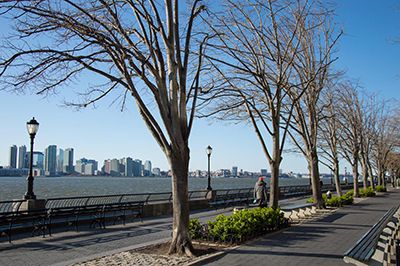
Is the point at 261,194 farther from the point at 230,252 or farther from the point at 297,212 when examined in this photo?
the point at 230,252

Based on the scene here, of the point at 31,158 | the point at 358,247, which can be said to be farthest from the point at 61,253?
the point at 358,247

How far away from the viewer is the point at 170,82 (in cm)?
1025

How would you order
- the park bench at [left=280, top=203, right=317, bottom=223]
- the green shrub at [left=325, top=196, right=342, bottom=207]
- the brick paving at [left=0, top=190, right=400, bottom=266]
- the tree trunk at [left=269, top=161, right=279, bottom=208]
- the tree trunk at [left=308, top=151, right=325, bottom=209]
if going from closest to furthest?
the brick paving at [left=0, top=190, right=400, bottom=266], the tree trunk at [left=269, top=161, right=279, bottom=208], the park bench at [left=280, top=203, right=317, bottom=223], the tree trunk at [left=308, top=151, right=325, bottom=209], the green shrub at [left=325, top=196, right=342, bottom=207]

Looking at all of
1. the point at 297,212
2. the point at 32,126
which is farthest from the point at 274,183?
the point at 32,126

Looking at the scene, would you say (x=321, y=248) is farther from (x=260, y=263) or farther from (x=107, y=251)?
(x=107, y=251)

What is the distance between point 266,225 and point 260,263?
175 inches

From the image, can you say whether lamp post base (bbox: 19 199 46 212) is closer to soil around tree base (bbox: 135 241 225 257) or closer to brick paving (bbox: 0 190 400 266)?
brick paving (bbox: 0 190 400 266)

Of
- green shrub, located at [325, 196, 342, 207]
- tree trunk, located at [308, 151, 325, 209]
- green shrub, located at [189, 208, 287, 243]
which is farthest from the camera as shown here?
green shrub, located at [325, 196, 342, 207]

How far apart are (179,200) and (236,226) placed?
2.30 m

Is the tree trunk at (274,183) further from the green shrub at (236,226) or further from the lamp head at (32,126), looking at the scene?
the lamp head at (32,126)

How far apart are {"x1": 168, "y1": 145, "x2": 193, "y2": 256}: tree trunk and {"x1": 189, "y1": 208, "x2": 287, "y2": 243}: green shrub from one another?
5.61 feet

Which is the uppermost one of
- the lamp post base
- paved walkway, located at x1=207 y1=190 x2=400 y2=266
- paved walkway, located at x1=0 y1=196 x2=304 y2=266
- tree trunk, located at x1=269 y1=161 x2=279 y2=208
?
tree trunk, located at x1=269 y1=161 x2=279 y2=208

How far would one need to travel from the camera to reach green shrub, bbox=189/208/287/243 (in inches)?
432

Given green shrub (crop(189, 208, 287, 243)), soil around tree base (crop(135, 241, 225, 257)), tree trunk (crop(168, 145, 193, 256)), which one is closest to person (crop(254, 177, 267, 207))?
green shrub (crop(189, 208, 287, 243))
